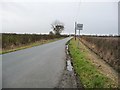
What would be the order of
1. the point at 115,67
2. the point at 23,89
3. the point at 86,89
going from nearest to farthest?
the point at 23,89
the point at 86,89
the point at 115,67

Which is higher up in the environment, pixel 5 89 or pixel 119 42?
pixel 119 42

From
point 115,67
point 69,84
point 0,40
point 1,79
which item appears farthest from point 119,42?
point 0,40

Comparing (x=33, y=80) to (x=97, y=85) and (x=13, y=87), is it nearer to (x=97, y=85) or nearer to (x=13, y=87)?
(x=13, y=87)

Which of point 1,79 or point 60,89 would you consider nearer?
point 60,89

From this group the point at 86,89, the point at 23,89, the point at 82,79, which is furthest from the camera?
the point at 82,79

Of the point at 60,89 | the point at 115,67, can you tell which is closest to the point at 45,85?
the point at 60,89

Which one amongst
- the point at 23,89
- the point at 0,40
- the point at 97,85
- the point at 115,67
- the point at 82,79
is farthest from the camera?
the point at 0,40

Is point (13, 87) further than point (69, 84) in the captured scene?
No

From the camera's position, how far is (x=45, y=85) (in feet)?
27.8

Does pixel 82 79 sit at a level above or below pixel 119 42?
below

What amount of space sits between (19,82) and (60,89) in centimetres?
179

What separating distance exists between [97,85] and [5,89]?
3.63 meters

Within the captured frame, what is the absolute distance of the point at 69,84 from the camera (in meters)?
9.04

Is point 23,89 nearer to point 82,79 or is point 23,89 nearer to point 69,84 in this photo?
point 69,84
